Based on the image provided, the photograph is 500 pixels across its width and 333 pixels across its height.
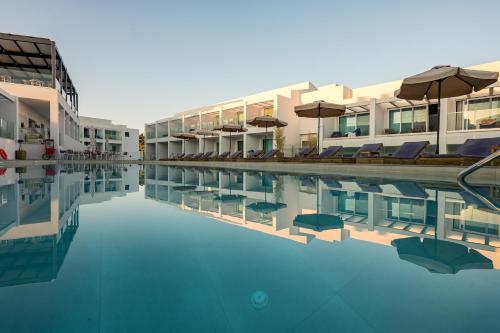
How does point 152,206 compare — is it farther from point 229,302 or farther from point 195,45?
point 195,45

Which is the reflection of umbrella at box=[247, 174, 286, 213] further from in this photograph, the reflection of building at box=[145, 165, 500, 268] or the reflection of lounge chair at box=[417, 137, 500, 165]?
the reflection of lounge chair at box=[417, 137, 500, 165]

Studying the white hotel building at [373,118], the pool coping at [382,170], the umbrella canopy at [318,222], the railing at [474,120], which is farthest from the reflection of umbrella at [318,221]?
the railing at [474,120]

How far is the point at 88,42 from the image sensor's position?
17203 millimetres

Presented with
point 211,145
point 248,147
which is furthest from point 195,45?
Answer: point 211,145

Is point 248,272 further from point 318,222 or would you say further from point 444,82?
point 444,82

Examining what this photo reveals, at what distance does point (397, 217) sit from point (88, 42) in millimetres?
20829

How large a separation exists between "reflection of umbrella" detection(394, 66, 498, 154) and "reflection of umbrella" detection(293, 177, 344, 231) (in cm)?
703

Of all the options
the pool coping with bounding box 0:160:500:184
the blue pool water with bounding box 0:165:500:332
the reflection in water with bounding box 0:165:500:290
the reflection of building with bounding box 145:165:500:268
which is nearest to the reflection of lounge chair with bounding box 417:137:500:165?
the pool coping with bounding box 0:160:500:184

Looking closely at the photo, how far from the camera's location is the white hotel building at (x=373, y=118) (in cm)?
1340

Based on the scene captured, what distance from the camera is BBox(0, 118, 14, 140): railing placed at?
1310 cm

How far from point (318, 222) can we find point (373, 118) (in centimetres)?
1617

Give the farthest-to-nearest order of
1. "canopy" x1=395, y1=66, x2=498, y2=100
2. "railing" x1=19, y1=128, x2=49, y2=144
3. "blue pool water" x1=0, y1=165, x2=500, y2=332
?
"railing" x1=19, y1=128, x2=49, y2=144, "canopy" x1=395, y1=66, x2=498, y2=100, "blue pool water" x1=0, y1=165, x2=500, y2=332

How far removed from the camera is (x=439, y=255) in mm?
1761

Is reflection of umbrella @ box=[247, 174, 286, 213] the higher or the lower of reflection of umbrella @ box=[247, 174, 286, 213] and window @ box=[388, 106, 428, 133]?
the lower
